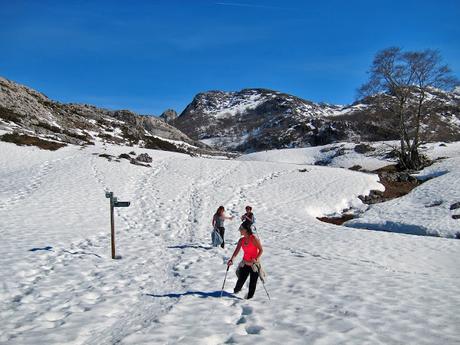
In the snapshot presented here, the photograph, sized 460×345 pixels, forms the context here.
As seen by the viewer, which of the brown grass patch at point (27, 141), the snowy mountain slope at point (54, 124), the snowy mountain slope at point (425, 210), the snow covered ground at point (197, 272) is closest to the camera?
the snow covered ground at point (197, 272)

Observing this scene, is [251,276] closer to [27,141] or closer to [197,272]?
[197,272]

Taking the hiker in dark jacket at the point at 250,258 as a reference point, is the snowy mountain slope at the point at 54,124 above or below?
above

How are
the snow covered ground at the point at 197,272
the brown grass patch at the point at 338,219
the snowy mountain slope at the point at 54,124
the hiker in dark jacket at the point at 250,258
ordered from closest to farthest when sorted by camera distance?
the snow covered ground at the point at 197,272
the hiker in dark jacket at the point at 250,258
the brown grass patch at the point at 338,219
the snowy mountain slope at the point at 54,124

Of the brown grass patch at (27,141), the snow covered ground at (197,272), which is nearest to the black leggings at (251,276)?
the snow covered ground at (197,272)

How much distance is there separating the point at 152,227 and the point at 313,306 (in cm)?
1338

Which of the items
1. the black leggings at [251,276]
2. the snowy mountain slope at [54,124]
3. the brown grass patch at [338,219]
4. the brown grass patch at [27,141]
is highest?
the snowy mountain slope at [54,124]

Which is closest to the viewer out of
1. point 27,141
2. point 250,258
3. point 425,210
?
point 250,258

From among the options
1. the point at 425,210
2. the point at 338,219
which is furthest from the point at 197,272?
the point at 425,210

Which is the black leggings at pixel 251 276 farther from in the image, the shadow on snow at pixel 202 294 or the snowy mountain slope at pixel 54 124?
the snowy mountain slope at pixel 54 124

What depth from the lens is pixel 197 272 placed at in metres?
12.8

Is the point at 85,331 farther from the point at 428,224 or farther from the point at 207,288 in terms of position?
the point at 428,224

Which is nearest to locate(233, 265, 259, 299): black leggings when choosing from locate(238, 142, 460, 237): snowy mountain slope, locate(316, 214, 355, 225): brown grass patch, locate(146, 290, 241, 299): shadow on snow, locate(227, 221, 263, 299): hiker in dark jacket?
locate(227, 221, 263, 299): hiker in dark jacket

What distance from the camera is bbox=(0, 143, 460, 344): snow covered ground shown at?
777 centimetres

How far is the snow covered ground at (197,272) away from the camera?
7.77 m
